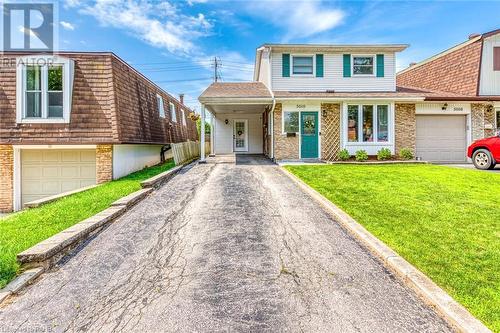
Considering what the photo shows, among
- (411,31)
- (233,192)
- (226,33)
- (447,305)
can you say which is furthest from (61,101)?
(411,31)

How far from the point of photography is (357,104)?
13477 millimetres

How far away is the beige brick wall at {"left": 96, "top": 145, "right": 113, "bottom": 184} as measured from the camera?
398 inches

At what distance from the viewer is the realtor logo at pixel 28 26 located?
10.7 meters

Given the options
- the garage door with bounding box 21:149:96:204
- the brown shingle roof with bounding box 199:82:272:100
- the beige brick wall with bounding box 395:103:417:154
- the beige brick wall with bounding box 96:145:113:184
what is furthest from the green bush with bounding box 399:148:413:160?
the garage door with bounding box 21:149:96:204

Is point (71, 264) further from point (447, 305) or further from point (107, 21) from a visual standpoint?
point (107, 21)

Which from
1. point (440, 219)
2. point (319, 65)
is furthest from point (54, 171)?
point (319, 65)

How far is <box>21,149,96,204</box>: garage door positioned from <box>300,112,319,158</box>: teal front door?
9.06 metres

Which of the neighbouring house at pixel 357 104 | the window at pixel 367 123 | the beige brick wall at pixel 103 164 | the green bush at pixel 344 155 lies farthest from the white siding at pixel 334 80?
the beige brick wall at pixel 103 164

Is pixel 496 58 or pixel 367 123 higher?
pixel 496 58

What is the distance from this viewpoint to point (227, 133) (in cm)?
2028

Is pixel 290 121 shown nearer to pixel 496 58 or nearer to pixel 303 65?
pixel 303 65

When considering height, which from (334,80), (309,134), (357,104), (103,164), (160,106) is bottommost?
(103,164)

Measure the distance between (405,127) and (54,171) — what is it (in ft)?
50.8

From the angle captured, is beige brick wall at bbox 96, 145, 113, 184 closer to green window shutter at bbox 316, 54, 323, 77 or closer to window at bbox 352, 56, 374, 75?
green window shutter at bbox 316, 54, 323, 77
